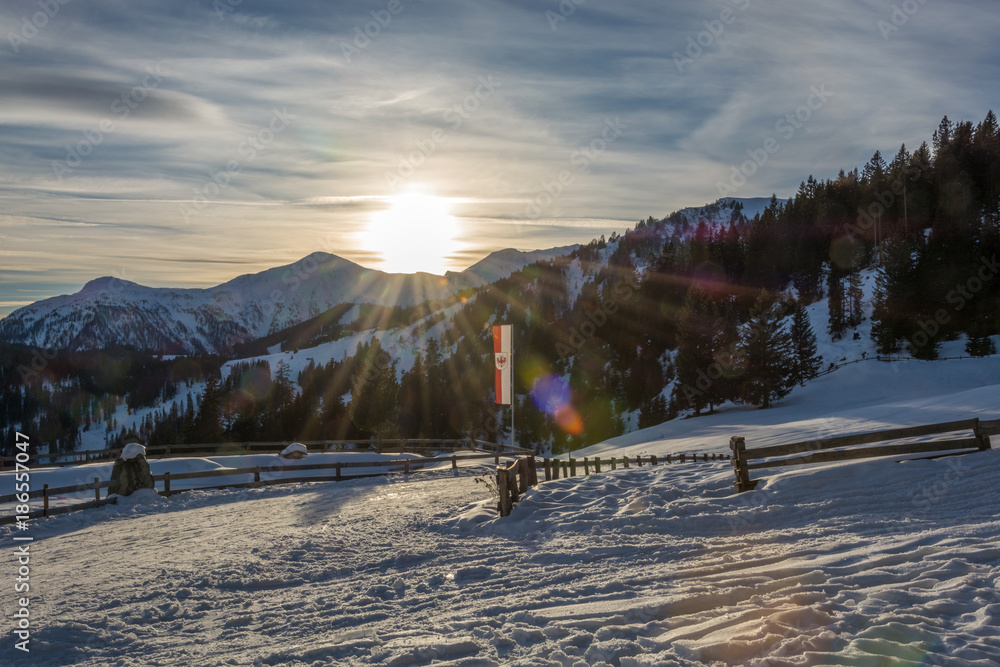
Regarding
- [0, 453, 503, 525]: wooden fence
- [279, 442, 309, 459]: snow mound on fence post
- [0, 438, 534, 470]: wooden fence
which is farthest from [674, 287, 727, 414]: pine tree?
[279, 442, 309, 459]: snow mound on fence post

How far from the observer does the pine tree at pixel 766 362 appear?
4547cm

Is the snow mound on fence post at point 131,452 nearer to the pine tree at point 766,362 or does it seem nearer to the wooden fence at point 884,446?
the wooden fence at point 884,446

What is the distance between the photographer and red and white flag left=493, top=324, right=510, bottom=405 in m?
25.9

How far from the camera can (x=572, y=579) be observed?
738 cm

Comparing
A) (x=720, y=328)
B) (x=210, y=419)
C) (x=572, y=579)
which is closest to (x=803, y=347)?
(x=720, y=328)

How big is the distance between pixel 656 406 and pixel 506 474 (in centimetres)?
5090

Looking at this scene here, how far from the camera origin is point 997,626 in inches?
195

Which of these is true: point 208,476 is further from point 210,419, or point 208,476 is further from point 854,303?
point 854,303

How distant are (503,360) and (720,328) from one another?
30.5 m

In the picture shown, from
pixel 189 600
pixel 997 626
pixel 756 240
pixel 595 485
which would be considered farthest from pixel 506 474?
pixel 756 240

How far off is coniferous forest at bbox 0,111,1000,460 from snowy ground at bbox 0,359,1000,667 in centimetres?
3633

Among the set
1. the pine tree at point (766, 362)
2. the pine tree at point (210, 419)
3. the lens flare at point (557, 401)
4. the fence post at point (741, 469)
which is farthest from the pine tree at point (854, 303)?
the pine tree at point (210, 419)

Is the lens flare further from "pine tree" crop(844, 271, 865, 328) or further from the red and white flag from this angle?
the red and white flag

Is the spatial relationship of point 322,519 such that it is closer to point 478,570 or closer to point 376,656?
point 478,570
